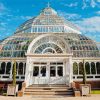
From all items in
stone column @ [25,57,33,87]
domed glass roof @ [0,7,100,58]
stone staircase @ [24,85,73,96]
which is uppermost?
domed glass roof @ [0,7,100,58]

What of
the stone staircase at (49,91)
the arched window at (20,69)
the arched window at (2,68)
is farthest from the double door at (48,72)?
the arched window at (2,68)

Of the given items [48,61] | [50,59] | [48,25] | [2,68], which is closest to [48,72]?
[48,61]

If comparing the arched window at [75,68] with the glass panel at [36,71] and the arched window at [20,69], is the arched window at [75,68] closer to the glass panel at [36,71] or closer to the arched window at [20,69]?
the glass panel at [36,71]

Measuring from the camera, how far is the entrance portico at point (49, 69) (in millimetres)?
23453

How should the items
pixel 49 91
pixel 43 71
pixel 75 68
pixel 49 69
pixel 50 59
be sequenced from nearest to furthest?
pixel 49 91, pixel 50 59, pixel 49 69, pixel 43 71, pixel 75 68

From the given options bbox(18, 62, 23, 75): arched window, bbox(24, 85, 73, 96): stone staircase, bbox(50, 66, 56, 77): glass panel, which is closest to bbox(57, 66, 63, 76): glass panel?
bbox(50, 66, 56, 77): glass panel

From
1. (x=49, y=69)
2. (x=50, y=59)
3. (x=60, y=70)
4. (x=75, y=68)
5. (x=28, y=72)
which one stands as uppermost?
(x=50, y=59)

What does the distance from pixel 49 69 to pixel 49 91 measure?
4.56 m

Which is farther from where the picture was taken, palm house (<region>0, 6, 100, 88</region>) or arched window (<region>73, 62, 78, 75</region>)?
arched window (<region>73, 62, 78, 75</region>)

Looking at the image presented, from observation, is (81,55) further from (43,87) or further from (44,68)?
(43,87)

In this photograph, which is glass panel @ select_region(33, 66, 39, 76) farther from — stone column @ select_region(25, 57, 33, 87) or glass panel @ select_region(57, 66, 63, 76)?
glass panel @ select_region(57, 66, 63, 76)

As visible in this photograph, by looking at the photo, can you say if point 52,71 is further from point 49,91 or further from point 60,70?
point 49,91

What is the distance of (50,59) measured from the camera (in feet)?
78.2

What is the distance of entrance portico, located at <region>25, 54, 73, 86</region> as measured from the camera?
23453 mm
